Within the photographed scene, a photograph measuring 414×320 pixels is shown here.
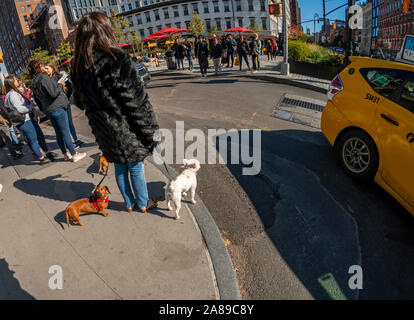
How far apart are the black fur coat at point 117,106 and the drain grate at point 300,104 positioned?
6.44m

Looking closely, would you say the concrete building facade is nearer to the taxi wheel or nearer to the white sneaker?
the white sneaker

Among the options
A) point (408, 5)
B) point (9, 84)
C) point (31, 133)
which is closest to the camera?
point (9, 84)

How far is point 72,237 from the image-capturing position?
129 inches

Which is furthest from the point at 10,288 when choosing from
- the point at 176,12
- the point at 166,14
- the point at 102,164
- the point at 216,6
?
the point at 166,14

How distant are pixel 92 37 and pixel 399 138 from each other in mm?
3664

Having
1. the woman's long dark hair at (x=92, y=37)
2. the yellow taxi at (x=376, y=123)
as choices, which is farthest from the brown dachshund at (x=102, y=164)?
the yellow taxi at (x=376, y=123)

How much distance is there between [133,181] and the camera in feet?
10.8

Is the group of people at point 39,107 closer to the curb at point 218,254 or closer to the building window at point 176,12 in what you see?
the curb at point 218,254

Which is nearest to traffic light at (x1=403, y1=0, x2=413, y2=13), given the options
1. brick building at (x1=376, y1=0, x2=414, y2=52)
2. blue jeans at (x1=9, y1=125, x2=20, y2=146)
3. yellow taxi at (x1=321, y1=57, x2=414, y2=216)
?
yellow taxi at (x1=321, y1=57, x2=414, y2=216)

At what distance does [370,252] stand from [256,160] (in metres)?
2.38

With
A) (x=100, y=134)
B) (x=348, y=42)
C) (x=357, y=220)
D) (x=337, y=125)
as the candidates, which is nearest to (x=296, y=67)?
(x=348, y=42)

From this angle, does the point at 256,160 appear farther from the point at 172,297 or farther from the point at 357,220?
the point at 172,297

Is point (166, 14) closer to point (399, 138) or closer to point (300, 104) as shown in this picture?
point (300, 104)

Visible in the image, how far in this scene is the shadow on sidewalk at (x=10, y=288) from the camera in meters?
2.55
